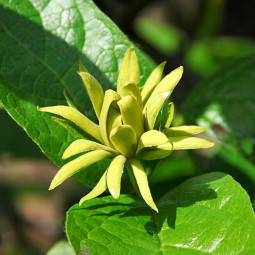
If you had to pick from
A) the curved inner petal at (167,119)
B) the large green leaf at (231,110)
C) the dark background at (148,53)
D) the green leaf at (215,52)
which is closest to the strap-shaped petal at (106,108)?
the curved inner petal at (167,119)

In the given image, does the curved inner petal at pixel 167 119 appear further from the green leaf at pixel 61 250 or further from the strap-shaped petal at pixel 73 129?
the green leaf at pixel 61 250

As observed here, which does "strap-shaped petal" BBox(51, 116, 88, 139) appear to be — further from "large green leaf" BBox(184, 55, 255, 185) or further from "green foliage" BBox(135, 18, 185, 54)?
"green foliage" BBox(135, 18, 185, 54)

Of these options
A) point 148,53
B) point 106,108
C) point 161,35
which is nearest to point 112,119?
point 106,108

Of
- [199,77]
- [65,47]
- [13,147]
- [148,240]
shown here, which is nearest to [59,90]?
[65,47]

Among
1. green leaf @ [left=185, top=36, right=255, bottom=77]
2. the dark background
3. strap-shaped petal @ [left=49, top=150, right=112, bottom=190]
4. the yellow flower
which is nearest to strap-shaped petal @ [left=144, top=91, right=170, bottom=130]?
the yellow flower

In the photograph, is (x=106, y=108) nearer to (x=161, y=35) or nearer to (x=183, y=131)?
(x=183, y=131)

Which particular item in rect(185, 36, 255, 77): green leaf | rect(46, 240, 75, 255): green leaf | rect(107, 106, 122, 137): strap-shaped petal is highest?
rect(107, 106, 122, 137): strap-shaped petal

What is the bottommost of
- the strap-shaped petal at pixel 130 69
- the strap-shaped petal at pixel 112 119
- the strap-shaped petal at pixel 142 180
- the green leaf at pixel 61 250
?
the green leaf at pixel 61 250
